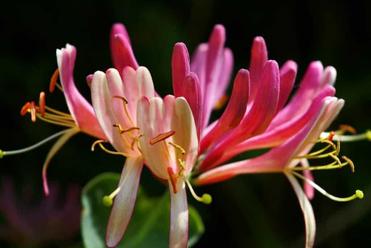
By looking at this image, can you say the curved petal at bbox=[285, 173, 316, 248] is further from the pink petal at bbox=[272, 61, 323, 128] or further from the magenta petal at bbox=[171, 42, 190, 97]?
the magenta petal at bbox=[171, 42, 190, 97]

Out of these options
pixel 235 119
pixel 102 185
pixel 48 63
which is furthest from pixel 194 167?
pixel 48 63

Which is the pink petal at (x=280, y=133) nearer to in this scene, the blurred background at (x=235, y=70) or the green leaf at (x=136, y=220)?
the green leaf at (x=136, y=220)

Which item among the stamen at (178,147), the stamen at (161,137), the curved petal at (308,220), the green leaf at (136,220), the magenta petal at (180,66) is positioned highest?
the magenta petal at (180,66)

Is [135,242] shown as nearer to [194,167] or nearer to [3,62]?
[194,167]

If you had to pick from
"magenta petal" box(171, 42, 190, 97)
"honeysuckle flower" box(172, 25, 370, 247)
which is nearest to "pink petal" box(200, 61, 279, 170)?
"honeysuckle flower" box(172, 25, 370, 247)

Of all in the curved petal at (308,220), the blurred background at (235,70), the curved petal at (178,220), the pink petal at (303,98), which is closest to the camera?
the curved petal at (178,220)

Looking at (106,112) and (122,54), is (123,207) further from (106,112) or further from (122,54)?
(122,54)

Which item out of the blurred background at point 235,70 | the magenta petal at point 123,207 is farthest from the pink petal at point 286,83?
the blurred background at point 235,70
